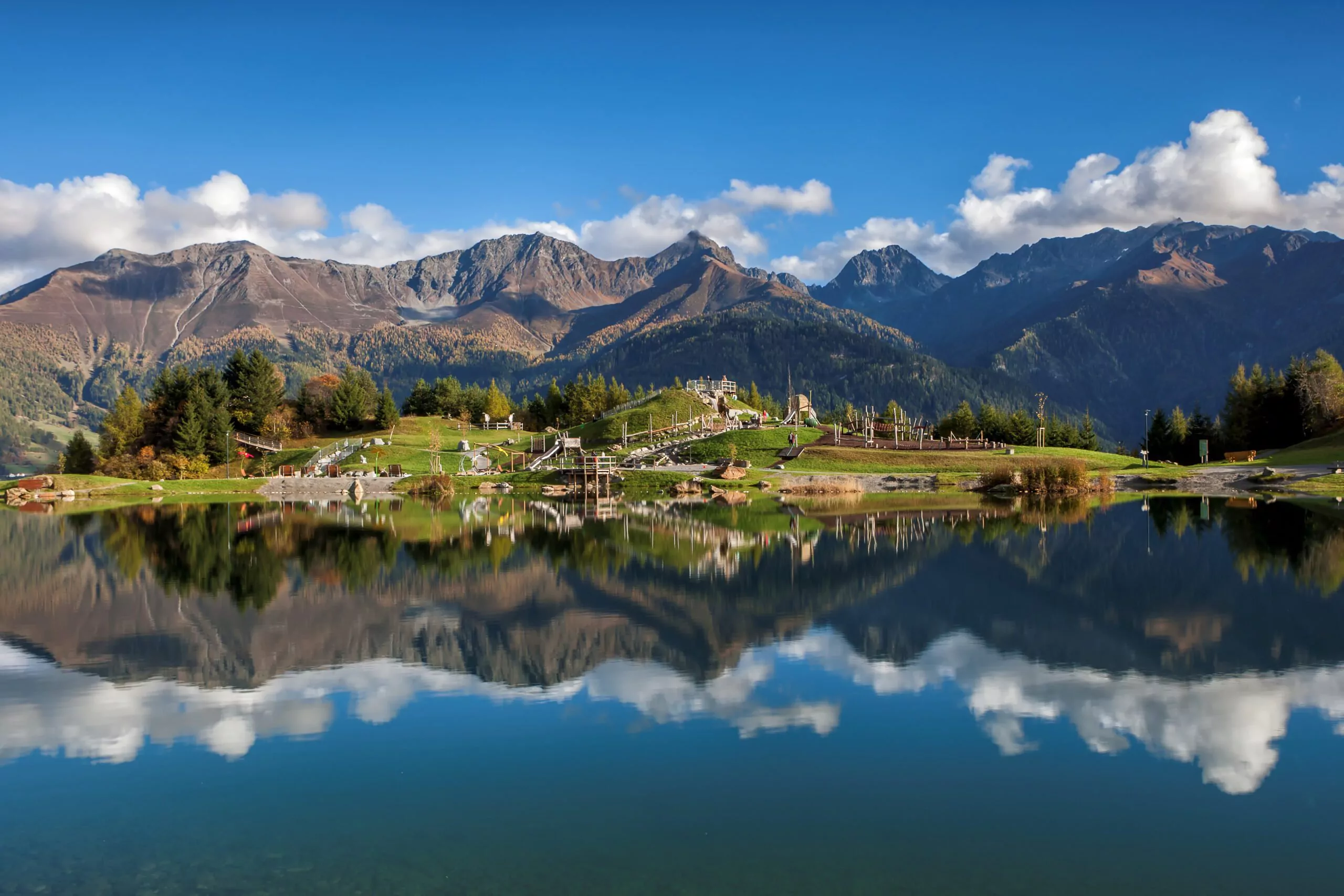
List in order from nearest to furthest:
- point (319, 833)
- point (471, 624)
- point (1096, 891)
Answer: point (1096, 891), point (319, 833), point (471, 624)

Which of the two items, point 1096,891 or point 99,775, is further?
point 99,775

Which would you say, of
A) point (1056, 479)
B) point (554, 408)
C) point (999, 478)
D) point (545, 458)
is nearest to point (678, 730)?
point (1056, 479)

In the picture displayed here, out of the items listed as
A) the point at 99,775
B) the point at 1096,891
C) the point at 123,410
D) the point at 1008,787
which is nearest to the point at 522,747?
the point at 99,775

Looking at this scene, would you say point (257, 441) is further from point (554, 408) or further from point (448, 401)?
point (554, 408)

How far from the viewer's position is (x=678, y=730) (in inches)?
649

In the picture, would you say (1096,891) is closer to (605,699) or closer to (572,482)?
(605,699)

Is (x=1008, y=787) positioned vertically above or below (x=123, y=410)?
below

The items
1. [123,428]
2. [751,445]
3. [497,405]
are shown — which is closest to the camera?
[751,445]

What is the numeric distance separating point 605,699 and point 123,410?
115m

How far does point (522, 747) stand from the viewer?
15.6m

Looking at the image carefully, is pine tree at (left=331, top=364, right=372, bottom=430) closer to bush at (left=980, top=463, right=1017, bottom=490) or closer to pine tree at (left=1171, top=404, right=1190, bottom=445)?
bush at (left=980, top=463, right=1017, bottom=490)

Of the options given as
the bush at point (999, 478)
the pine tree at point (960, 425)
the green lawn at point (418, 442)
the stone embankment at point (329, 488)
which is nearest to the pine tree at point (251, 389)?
the green lawn at point (418, 442)

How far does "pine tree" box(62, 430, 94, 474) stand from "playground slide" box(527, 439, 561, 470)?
2199 inches

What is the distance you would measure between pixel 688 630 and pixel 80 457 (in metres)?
117
